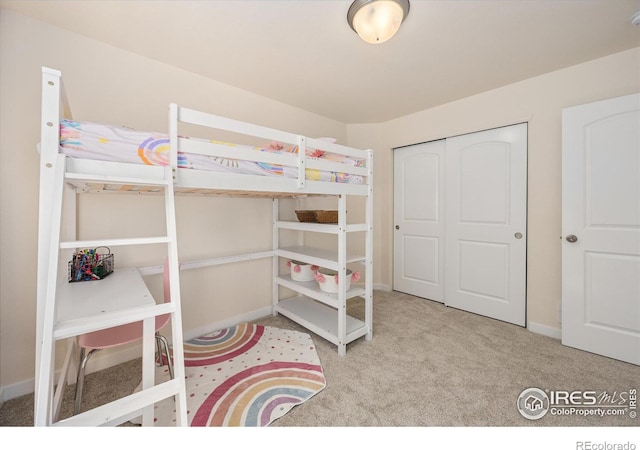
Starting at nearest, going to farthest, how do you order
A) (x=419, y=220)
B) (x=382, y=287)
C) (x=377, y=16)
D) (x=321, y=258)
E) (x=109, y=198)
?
(x=377, y=16) → (x=109, y=198) → (x=321, y=258) → (x=419, y=220) → (x=382, y=287)

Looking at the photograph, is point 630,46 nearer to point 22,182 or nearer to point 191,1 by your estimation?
point 191,1

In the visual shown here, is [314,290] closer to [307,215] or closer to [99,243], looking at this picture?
[307,215]

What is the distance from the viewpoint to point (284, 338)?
2201 millimetres

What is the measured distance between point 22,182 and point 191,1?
1473 millimetres

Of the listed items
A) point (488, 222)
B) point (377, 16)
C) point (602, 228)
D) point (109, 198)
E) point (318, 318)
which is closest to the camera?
point (377, 16)

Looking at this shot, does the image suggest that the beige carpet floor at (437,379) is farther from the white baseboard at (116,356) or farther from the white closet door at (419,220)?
the white closet door at (419,220)

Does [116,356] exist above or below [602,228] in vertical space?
below

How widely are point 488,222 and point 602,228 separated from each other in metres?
0.80

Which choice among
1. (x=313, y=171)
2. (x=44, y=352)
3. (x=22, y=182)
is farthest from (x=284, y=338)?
(x=22, y=182)

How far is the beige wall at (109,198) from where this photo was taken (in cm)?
152

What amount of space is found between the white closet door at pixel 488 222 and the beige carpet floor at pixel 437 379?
359mm

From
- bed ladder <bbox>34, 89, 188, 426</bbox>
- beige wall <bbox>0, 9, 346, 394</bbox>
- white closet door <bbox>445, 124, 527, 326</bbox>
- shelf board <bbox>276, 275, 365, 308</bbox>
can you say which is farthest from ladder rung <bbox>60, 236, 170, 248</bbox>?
white closet door <bbox>445, 124, 527, 326</bbox>

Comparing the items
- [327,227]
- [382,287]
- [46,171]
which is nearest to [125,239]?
[46,171]

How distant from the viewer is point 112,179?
40.5 inches
